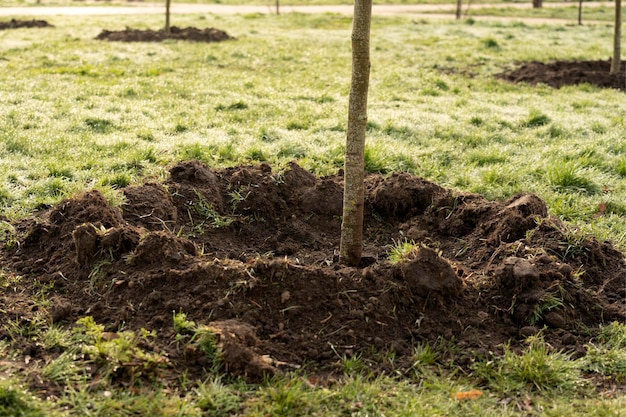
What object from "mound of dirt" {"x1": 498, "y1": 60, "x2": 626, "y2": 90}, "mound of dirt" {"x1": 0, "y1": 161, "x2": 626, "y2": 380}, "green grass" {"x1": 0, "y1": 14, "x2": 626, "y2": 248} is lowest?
"mound of dirt" {"x1": 0, "y1": 161, "x2": 626, "y2": 380}

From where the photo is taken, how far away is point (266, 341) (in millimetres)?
3816

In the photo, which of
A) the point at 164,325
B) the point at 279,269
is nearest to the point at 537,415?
the point at 279,269

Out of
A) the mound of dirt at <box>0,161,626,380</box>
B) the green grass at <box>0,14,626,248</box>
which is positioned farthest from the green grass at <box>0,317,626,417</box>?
the green grass at <box>0,14,626,248</box>

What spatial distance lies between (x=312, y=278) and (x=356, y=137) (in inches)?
36.1

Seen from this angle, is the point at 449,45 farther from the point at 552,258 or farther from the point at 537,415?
the point at 537,415

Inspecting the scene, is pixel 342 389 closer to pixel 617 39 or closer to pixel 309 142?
pixel 309 142

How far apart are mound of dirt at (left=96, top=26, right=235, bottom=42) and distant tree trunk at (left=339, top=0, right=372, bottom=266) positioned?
11.9 m

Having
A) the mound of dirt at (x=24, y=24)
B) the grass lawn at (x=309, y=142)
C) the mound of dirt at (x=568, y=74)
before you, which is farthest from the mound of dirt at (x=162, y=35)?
the mound of dirt at (x=568, y=74)

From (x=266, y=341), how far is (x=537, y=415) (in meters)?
1.43

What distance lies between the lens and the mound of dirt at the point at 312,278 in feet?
12.9

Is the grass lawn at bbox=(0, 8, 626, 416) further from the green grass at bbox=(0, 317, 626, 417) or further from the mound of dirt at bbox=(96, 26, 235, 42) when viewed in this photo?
the mound of dirt at bbox=(96, 26, 235, 42)

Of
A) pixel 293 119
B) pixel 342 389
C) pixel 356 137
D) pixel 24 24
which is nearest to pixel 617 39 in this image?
pixel 293 119

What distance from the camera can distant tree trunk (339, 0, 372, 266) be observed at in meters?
4.15

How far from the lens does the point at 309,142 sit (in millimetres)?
7652
